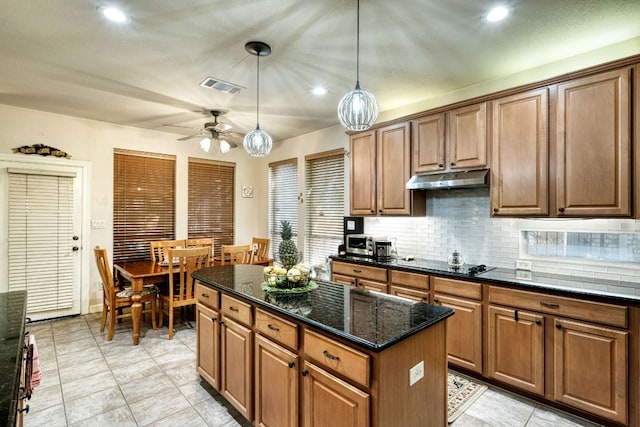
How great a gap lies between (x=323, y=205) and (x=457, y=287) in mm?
2645

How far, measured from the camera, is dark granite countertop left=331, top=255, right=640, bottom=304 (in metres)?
2.11

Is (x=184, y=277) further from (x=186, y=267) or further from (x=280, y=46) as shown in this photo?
(x=280, y=46)

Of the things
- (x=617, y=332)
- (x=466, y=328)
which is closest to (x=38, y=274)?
(x=466, y=328)

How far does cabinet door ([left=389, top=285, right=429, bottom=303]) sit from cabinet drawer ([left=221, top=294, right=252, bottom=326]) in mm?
1720

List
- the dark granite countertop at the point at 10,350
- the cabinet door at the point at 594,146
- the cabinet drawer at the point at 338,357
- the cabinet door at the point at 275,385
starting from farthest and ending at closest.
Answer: the cabinet door at the point at 594,146
the cabinet door at the point at 275,385
the cabinet drawer at the point at 338,357
the dark granite countertop at the point at 10,350

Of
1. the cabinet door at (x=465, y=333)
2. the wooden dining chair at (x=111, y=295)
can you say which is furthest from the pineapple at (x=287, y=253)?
the wooden dining chair at (x=111, y=295)

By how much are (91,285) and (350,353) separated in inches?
182

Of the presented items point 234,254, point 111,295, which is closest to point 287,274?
point 234,254

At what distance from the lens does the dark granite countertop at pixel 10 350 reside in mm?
903

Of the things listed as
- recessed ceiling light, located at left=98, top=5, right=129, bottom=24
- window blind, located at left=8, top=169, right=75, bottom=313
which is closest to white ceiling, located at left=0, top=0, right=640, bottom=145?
recessed ceiling light, located at left=98, top=5, right=129, bottom=24

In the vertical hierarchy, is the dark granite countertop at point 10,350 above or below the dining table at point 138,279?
above

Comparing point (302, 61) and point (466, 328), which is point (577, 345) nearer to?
point (466, 328)

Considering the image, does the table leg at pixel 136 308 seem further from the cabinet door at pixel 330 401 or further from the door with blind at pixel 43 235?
the cabinet door at pixel 330 401

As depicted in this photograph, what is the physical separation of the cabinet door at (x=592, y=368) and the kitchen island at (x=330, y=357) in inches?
47.7
